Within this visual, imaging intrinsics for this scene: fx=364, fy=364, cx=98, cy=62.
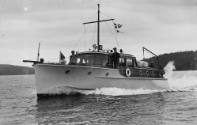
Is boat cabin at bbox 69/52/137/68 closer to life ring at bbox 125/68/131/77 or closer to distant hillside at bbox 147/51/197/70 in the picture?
life ring at bbox 125/68/131/77

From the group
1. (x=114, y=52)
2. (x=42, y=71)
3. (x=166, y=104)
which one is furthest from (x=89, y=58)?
(x=166, y=104)

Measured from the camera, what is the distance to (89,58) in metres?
30.1

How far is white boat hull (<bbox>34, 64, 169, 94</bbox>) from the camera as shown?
1078 inches

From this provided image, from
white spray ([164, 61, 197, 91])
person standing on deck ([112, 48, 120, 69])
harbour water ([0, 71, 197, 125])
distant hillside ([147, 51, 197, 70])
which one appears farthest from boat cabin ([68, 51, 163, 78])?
distant hillside ([147, 51, 197, 70])

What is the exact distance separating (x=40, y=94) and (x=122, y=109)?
340 inches

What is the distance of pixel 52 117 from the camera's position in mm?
18969

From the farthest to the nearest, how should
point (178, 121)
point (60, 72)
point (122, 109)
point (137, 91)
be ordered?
point (137, 91), point (60, 72), point (122, 109), point (178, 121)

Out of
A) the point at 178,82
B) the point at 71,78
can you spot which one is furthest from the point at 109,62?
the point at 178,82

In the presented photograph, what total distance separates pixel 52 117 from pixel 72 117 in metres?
1.05

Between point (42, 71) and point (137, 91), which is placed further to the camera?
point (137, 91)

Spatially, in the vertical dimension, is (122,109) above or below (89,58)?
below

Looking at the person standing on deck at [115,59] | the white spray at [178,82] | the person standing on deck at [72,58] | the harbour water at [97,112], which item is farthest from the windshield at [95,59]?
the white spray at [178,82]

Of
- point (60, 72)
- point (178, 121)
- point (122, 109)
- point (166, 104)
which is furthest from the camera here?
point (60, 72)

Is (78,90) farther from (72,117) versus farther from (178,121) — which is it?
(178,121)
